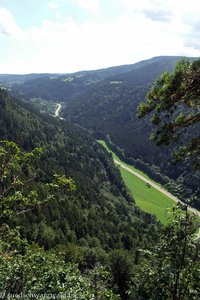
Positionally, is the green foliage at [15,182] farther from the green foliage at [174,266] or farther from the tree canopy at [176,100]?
the tree canopy at [176,100]

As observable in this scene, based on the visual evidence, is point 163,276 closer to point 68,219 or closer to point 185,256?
point 185,256

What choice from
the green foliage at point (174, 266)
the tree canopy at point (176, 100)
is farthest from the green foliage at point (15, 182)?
the tree canopy at point (176, 100)

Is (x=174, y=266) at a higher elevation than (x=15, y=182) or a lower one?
lower

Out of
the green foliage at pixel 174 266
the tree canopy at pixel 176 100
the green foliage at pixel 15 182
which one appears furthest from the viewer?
the tree canopy at pixel 176 100

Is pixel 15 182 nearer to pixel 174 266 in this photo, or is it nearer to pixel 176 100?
pixel 174 266

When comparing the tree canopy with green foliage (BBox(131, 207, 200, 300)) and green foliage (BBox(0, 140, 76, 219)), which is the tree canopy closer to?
green foliage (BBox(131, 207, 200, 300))

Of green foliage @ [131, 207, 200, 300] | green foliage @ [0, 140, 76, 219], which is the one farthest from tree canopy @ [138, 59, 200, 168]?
green foliage @ [0, 140, 76, 219]

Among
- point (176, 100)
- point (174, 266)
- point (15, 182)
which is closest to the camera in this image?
point (174, 266)

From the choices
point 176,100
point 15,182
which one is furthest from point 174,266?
point 15,182
